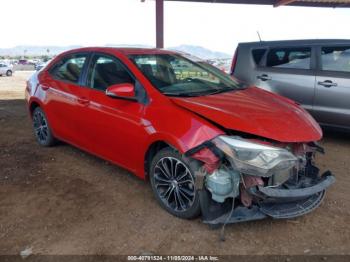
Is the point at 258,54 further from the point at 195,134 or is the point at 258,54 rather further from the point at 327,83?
the point at 195,134

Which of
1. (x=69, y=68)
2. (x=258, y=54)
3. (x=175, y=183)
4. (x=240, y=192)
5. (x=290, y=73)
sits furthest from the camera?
(x=258, y=54)

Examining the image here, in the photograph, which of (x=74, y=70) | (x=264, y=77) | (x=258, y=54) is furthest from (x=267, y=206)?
(x=258, y=54)

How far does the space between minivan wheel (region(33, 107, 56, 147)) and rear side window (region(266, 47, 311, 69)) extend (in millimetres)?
3985

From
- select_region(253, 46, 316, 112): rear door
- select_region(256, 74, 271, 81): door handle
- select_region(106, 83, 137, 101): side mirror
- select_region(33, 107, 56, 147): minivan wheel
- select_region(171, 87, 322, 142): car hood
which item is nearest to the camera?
select_region(171, 87, 322, 142): car hood

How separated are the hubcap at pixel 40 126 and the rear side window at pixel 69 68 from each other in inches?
30.4

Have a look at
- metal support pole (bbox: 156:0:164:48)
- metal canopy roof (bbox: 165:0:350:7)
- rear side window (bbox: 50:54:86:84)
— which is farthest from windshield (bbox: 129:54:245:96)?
metal canopy roof (bbox: 165:0:350:7)

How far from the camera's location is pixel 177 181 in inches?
130

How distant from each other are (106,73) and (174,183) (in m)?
1.68

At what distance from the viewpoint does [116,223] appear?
326 cm

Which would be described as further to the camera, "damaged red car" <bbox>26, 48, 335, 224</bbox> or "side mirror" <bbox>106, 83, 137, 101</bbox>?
"side mirror" <bbox>106, 83, 137, 101</bbox>

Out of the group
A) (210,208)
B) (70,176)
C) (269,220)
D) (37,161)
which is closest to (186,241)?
(210,208)

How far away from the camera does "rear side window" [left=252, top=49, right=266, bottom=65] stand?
640cm

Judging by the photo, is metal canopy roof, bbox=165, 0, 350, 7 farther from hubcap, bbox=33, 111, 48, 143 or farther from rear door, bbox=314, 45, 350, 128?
hubcap, bbox=33, 111, 48, 143

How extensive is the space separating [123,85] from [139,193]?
124 centimetres
